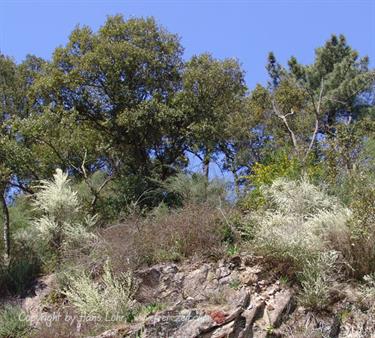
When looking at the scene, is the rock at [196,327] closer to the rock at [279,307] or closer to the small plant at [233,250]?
the rock at [279,307]

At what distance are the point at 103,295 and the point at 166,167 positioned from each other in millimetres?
8862

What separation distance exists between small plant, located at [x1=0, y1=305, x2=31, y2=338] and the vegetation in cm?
4

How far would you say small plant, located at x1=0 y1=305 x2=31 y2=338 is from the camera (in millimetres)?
10609

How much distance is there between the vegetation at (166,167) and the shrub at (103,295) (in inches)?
1.0

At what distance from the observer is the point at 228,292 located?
1025cm

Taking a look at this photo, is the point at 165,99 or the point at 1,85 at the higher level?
the point at 1,85

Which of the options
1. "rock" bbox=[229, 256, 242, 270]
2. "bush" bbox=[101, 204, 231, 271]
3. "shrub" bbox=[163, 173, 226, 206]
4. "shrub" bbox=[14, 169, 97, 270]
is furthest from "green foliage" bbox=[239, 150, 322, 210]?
"shrub" bbox=[14, 169, 97, 270]

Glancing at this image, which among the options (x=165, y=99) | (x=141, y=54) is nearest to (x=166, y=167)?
(x=165, y=99)

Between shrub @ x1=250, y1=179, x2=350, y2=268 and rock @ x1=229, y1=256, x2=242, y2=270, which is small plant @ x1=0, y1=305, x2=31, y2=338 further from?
shrub @ x1=250, y1=179, x2=350, y2=268

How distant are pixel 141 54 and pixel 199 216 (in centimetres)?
723

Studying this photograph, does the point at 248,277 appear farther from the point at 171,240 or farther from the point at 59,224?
the point at 59,224

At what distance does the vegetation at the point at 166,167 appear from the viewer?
10.6 metres

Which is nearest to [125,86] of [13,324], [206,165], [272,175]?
[206,165]

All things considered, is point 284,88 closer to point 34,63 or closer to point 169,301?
point 34,63
